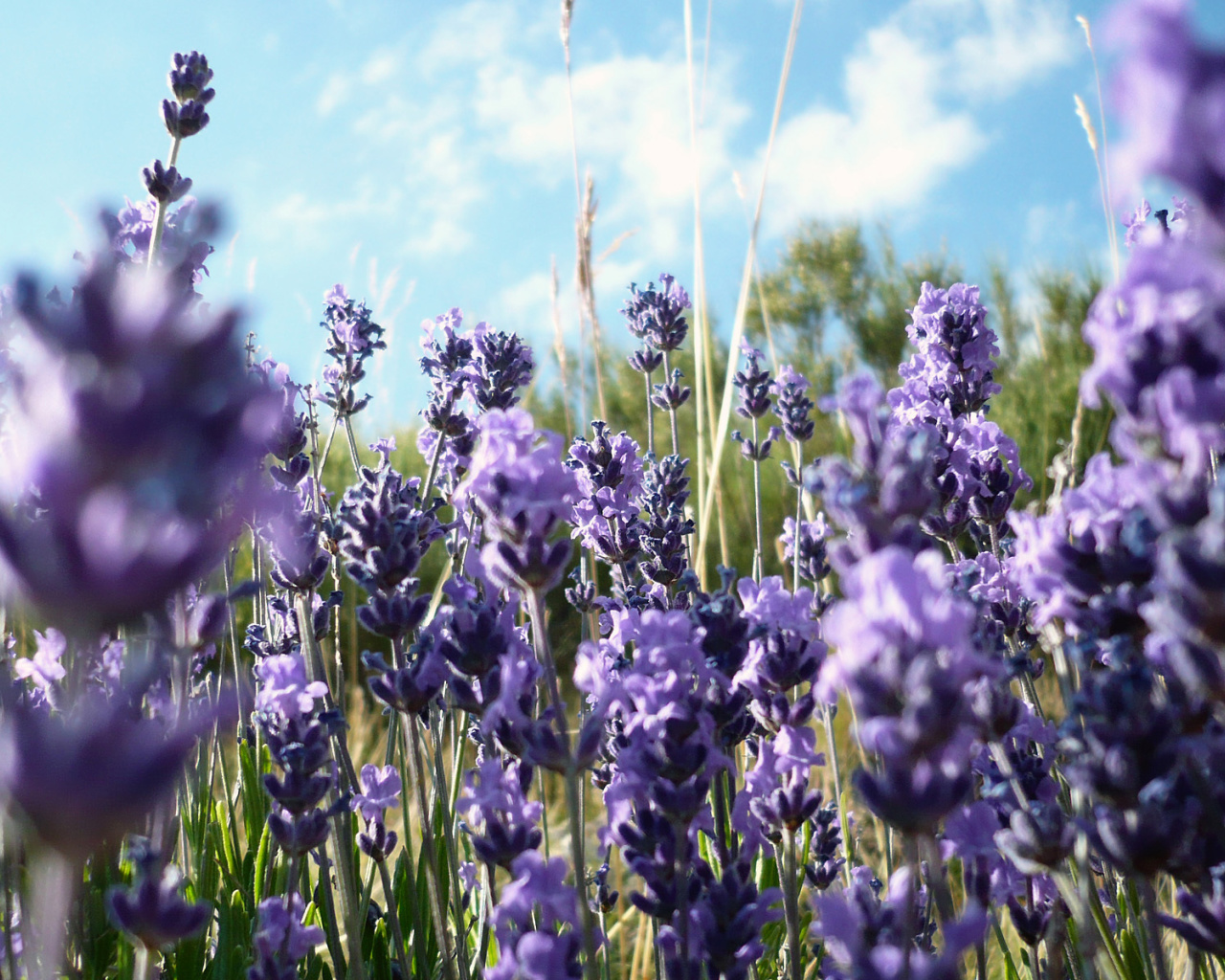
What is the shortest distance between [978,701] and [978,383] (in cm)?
136

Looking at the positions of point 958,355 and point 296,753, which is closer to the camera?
point 296,753

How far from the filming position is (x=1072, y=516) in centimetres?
94

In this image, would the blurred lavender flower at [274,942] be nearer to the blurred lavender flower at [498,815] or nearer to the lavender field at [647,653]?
the lavender field at [647,653]

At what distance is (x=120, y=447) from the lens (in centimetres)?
55

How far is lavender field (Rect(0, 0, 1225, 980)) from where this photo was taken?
0.59 metres

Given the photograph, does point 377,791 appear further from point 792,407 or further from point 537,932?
point 792,407

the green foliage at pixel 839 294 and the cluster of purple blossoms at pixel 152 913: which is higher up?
the green foliage at pixel 839 294

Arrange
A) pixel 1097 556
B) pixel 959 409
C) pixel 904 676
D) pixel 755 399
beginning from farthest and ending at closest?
pixel 755 399 < pixel 959 409 < pixel 1097 556 < pixel 904 676

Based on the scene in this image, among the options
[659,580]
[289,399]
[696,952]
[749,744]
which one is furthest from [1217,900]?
[289,399]

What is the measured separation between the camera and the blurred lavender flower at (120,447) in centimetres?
56

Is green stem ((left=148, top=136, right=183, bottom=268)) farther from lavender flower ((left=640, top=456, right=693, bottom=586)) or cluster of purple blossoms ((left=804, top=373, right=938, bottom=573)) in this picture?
cluster of purple blossoms ((left=804, top=373, right=938, bottom=573))

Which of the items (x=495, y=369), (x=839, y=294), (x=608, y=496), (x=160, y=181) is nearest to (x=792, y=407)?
(x=608, y=496)

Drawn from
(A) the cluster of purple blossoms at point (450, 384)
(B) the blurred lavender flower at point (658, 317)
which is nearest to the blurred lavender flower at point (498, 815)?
(A) the cluster of purple blossoms at point (450, 384)

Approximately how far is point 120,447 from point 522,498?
1.76ft
